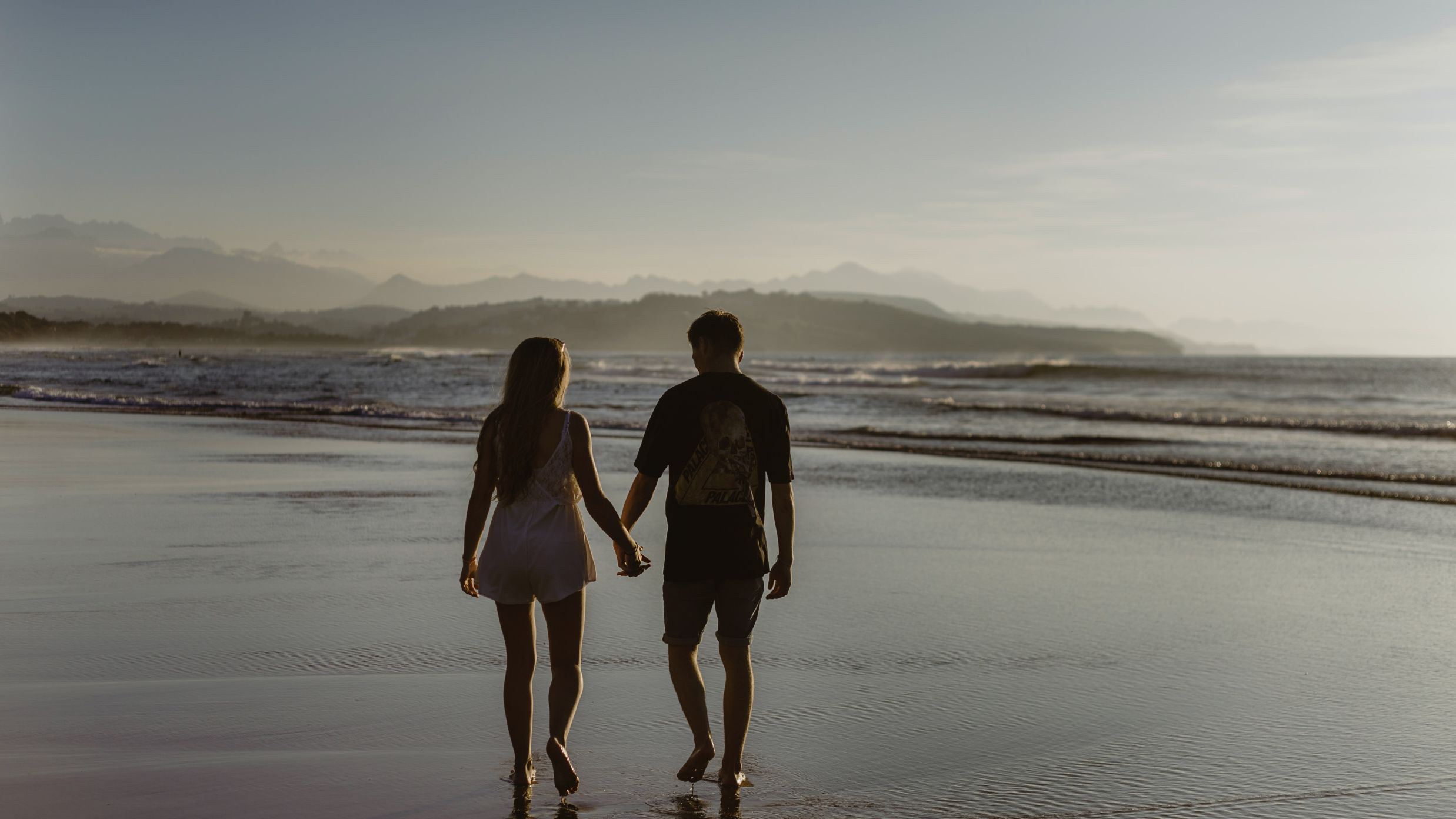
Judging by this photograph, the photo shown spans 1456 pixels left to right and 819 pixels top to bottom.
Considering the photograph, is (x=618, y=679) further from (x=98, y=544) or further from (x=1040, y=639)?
(x=98, y=544)

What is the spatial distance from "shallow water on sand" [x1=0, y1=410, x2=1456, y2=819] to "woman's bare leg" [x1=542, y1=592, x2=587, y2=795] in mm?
245

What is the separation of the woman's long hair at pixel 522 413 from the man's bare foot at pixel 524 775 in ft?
3.06

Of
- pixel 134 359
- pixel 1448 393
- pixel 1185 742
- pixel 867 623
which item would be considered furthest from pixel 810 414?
pixel 134 359

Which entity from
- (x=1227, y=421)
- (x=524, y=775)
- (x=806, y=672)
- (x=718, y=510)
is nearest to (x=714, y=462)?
(x=718, y=510)

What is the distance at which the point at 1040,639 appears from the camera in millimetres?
5941

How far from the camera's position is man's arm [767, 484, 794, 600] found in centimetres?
388

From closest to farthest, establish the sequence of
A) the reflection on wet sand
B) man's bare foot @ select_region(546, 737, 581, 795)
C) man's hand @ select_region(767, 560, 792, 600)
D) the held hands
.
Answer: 1. the reflection on wet sand
2. man's bare foot @ select_region(546, 737, 581, 795)
3. the held hands
4. man's hand @ select_region(767, 560, 792, 600)

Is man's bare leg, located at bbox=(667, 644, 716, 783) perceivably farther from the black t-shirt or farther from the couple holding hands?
the black t-shirt

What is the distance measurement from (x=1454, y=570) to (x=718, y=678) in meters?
6.43

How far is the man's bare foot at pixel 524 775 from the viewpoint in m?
3.79

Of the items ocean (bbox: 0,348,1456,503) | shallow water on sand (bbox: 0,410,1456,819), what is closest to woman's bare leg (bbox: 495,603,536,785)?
shallow water on sand (bbox: 0,410,1456,819)

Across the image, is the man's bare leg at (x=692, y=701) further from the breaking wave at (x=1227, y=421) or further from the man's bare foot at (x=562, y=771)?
the breaking wave at (x=1227, y=421)

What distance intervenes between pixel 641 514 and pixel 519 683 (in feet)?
2.43

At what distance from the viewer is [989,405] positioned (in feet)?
108
